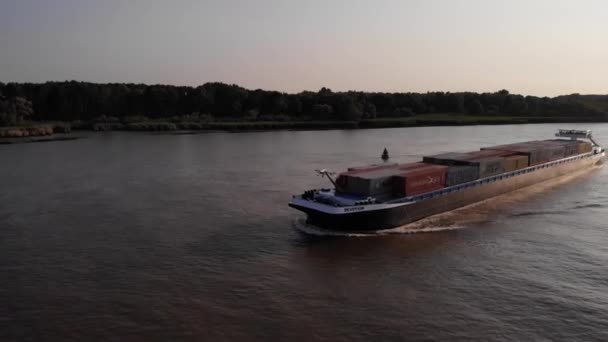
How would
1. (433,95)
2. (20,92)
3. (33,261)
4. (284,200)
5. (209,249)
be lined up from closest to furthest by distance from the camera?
(33,261) → (209,249) → (284,200) → (20,92) → (433,95)

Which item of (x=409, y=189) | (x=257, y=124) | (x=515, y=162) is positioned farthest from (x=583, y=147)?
(x=257, y=124)

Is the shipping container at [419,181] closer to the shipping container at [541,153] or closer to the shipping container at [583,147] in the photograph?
the shipping container at [541,153]

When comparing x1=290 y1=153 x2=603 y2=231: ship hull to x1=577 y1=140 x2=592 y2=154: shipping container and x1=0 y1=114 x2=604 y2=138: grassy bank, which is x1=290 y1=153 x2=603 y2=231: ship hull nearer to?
x1=577 y1=140 x2=592 y2=154: shipping container

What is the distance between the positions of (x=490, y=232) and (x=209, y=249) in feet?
45.7

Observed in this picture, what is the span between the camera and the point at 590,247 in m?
22.8

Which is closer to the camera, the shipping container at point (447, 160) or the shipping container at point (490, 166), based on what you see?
the shipping container at point (490, 166)

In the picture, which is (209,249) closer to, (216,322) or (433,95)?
(216,322)

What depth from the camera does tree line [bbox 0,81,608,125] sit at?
117 m

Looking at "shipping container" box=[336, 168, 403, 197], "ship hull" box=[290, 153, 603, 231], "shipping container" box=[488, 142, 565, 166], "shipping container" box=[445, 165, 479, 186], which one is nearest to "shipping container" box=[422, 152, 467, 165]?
"shipping container" box=[445, 165, 479, 186]

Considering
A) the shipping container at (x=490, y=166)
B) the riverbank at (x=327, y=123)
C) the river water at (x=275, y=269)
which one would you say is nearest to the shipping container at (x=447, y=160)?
the shipping container at (x=490, y=166)

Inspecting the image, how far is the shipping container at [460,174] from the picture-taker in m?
29.6

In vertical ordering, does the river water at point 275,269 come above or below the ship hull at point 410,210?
below

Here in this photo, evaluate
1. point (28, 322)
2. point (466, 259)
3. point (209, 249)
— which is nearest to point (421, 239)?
point (466, 259)

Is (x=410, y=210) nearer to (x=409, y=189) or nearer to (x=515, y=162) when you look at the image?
(x=409, y=189)
